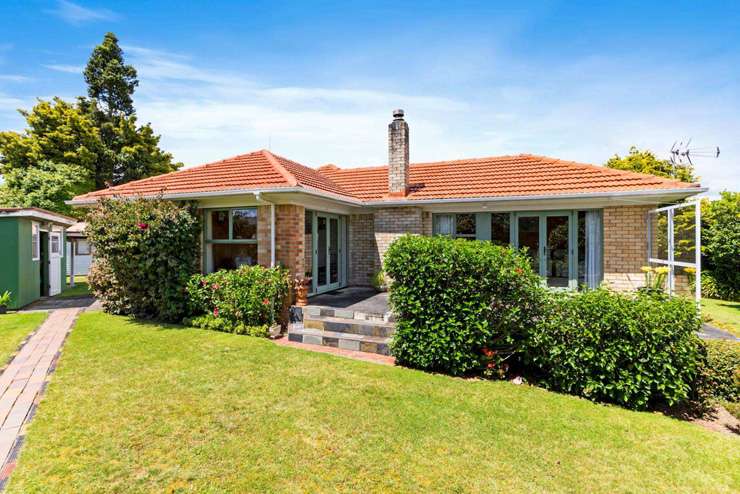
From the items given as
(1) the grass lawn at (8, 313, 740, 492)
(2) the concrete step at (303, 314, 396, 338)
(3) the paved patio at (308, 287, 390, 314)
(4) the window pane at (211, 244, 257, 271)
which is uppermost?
(4) the window pane at (211, 244, 257, 271)

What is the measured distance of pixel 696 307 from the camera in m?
5.40

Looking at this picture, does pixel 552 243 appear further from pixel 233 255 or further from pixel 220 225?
pixel 220 225

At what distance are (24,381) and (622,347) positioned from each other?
9.29 metres

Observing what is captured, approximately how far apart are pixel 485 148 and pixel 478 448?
1572 cm

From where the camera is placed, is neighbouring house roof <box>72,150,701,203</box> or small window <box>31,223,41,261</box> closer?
neighbouring house roof <box>72,150,701,203</box>

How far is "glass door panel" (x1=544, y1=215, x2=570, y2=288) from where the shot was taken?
Answer: 10570mm

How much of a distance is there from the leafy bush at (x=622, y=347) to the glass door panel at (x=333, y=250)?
24.0 ft

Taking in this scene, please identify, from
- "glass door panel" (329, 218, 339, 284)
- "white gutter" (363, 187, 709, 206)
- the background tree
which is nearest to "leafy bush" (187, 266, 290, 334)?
"glass door panel" (329, 218, 339, 284)

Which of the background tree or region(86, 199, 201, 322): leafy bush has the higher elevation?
the background tree

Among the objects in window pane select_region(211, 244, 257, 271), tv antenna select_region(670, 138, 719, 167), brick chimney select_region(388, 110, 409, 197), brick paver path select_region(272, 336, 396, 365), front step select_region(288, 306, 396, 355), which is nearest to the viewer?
brick paver path select_region(272, 336, 396, 365)

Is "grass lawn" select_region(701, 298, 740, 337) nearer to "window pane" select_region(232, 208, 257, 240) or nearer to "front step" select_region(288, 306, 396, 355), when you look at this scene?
"front step" select_region(288, 306, 396, 355)

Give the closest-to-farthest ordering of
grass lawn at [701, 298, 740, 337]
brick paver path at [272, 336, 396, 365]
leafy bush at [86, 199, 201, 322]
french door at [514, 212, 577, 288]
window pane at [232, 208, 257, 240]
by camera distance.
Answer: brick paver path at [272, 336, 396, 365]
leafy bush at [86, 199, 201, 322]
grass lawn at [701, 298, 740, 337]
window pane at [232, 208, 257, 240]
french door at [514, 212, 577, 288]

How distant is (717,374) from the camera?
543cm

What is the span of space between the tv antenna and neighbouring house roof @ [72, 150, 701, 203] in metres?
9.16
